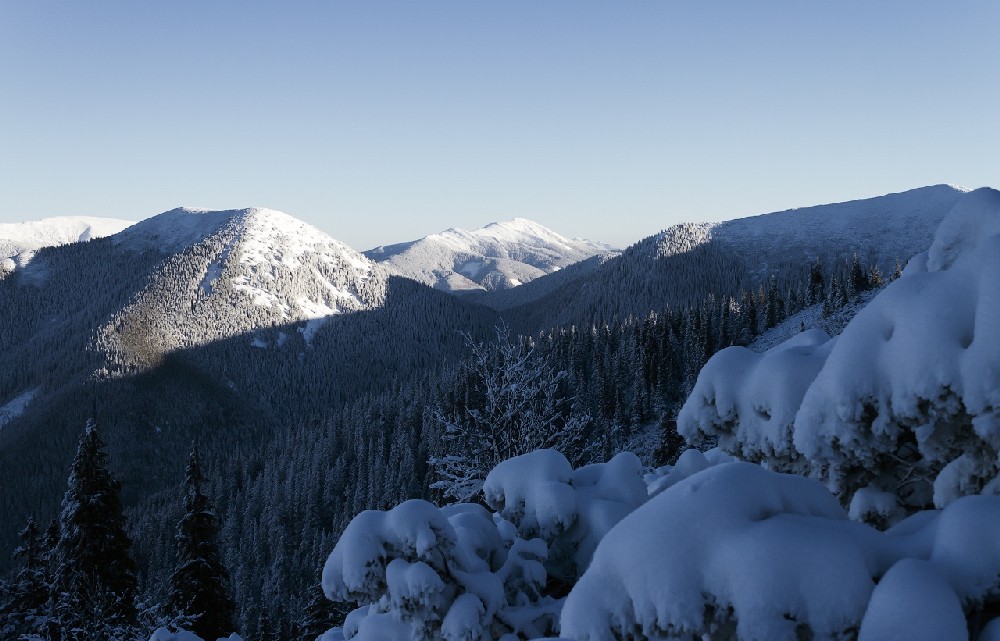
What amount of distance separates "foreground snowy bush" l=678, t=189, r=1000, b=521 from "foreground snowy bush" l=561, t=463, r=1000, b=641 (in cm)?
69

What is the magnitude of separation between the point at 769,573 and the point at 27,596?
28.0 metres

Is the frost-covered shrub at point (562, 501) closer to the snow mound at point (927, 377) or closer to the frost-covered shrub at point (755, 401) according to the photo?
the frost-covered shrub at point (755, 401)

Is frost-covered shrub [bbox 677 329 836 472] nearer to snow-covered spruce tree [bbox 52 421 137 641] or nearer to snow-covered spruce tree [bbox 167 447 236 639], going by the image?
snow-covered spruce tree [bbox 52 421 137 641]

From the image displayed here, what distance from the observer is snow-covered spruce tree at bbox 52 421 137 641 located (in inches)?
829

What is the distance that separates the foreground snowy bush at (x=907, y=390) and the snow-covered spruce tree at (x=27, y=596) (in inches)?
950

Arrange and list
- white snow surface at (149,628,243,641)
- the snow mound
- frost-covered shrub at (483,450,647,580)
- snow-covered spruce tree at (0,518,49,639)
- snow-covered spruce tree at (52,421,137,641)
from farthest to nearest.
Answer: snow-covered spruce tree at (0,518,49,639) < snow-covered spruce tree at (52,421,137,641) < white snow surface at (149,628,243,641) < frost-covered shrub at (483,450,647,580) < the snow mound

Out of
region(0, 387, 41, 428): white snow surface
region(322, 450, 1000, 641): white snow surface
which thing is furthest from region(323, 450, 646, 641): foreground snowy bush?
region(0, 387, 41, 428): white snow surface

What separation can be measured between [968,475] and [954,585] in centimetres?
159

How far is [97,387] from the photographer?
626 ft

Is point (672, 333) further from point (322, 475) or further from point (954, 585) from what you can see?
point (954, 585)

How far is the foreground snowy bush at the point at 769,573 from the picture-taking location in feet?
11.0

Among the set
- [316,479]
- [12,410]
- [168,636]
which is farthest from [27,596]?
[12,410]

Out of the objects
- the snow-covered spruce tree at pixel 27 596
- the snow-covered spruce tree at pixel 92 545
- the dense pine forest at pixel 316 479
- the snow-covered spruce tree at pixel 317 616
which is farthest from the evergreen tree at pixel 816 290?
the snow-covered spruce tree at pixel 27 596

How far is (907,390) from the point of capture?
4.26 meters
